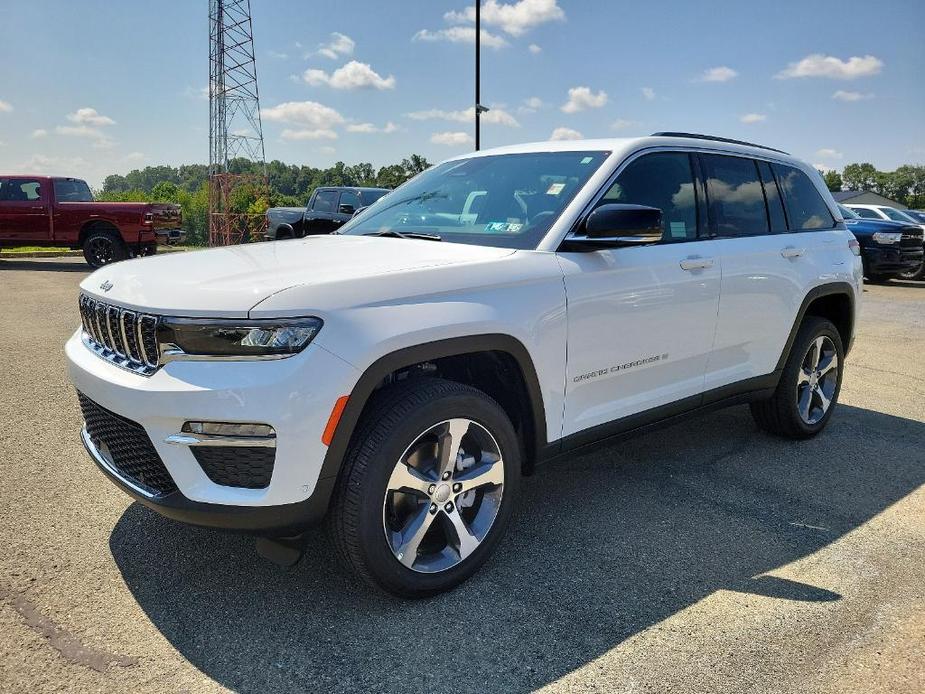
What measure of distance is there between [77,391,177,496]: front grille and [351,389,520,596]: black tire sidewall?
670 millimetres

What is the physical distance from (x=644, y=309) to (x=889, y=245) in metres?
14.1

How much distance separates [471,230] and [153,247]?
13.9 metres

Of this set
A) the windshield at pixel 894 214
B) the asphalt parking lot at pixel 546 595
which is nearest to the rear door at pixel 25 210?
the asphalt parking lot at pixel 546 595

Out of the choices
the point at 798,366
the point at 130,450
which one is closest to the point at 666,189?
the point at 798,366

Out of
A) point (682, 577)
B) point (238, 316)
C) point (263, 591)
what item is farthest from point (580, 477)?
point (238, 316)

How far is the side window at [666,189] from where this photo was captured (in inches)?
138

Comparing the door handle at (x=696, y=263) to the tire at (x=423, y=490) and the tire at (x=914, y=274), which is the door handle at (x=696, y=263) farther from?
the tire at (x=914, y=274)

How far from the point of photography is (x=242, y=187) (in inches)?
1935

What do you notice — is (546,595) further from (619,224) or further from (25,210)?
(25,210)

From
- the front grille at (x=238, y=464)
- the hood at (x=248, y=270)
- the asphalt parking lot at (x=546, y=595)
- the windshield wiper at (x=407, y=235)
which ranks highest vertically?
the windshield wiper at (x=407, y=235)

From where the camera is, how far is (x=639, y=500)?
376 centimetres

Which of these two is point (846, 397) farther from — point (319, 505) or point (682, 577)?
point (319, 505)

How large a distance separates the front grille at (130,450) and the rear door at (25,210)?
1474cm

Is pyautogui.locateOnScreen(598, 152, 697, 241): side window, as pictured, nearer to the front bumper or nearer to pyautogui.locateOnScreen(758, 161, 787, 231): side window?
pyautogui.locateOnScreen(758, 161, 787, 231): side window
